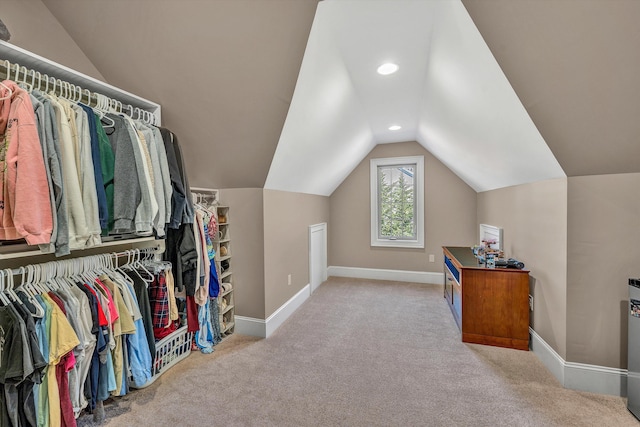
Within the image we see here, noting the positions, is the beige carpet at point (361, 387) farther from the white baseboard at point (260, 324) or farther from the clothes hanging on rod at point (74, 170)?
the clothes hanging on rod at point (74, 170)

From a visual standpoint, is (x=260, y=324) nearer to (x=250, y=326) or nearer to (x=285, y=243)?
(x=250, y=326)

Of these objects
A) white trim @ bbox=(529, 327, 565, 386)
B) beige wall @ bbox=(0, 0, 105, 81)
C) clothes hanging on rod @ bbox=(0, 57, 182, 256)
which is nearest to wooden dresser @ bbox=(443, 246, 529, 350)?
white trim @ bbox=(529, 327, 565, 386)

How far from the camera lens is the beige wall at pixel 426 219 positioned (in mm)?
4273

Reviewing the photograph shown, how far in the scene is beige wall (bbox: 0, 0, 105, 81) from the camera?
1831 mm

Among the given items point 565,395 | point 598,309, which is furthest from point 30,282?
point 598,309

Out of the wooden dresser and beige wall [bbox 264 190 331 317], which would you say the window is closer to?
beige wall [bbox 264 190 331 317]

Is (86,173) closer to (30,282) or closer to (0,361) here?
(30,282)

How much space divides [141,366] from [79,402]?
318 millimetres

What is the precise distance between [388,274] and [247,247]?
2728mm

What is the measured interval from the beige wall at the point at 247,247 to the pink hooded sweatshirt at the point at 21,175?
4.97 ft

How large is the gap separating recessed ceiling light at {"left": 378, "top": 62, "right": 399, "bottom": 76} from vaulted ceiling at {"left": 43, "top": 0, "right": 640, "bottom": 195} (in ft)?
0.21

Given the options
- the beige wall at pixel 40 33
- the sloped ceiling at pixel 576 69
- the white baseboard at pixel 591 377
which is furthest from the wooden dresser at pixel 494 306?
the beige wall at pixel 40 33

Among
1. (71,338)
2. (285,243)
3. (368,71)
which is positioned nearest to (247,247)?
(285,243)

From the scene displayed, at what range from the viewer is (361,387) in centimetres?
192
